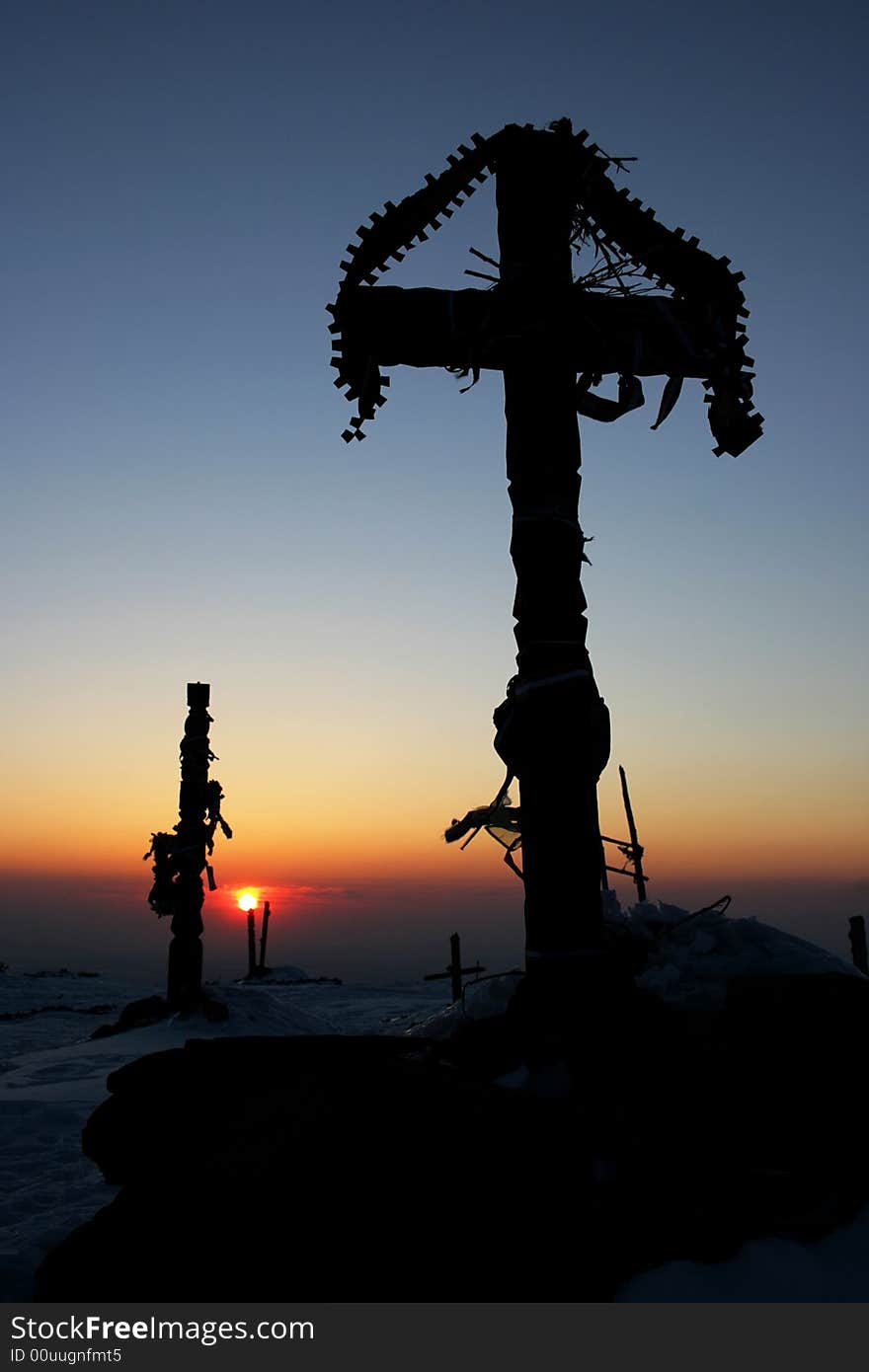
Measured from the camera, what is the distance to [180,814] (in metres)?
17.0

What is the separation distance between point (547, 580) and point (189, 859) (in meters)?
13.3

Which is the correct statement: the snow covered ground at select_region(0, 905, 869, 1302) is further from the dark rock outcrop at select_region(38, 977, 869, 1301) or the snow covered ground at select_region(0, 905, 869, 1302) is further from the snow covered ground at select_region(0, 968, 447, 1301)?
the dark rock outcrop at select_region(38, 977, 869, 1301)

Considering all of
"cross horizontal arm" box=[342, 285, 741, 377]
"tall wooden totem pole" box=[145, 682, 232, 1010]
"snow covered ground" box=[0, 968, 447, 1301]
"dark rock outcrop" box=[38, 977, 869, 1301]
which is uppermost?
"cross horizontal arm" box=[342, 285, 741, 377]

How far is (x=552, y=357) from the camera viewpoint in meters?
5.35

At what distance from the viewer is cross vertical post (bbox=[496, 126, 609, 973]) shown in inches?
194

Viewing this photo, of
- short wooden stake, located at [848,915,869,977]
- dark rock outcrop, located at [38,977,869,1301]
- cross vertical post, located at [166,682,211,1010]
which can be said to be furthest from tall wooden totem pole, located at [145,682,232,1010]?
short wooden stake, located at [848,915,869,977]

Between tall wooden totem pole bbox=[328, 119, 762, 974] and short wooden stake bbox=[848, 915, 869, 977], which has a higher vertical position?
tall wooden totem pole bbox=[328, 119, 762, 974]

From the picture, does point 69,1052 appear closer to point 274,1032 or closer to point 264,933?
point 274,1032

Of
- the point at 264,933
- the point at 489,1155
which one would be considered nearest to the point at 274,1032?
the point at 489,1155

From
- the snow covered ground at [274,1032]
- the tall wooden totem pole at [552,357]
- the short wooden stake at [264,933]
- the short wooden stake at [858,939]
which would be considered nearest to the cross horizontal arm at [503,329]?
the tall wooden totem pole at [552,357]

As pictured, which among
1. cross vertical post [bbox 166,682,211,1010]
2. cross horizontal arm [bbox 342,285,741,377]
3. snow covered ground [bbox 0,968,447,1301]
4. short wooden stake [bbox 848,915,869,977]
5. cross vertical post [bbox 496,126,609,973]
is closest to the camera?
cross vertical post [bbox 496,126,609,973]

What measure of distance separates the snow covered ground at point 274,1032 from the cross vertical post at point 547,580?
0.90m

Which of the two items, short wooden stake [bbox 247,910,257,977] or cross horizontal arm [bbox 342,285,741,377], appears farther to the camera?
short wooden stake [bbox 247,910,257,977]

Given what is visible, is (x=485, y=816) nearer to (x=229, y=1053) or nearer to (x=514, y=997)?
(x=514, y=997)
